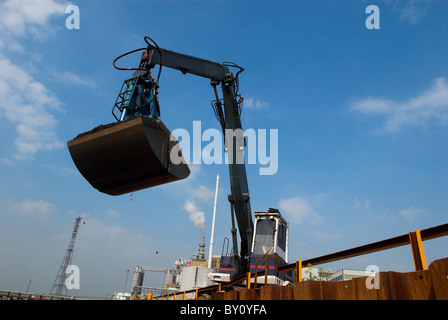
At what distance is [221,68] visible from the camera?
13938mm

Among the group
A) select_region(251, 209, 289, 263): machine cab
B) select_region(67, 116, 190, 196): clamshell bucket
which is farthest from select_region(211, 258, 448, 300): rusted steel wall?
select_region(251, 209, 289, 263): machine cab

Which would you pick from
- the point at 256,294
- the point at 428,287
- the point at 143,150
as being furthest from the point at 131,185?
the point at 428,287

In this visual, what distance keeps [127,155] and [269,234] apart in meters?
8.33

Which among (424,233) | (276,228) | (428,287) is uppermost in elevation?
(276,228)

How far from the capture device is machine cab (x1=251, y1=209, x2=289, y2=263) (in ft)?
43.3

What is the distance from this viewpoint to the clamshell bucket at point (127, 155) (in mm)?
6445

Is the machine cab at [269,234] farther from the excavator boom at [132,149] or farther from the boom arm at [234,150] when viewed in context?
the excavator boom at [132,149]

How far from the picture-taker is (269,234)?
44.1 feet

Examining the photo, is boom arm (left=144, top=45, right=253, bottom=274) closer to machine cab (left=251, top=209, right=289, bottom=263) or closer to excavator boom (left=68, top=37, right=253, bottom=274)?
machine cab (left=251, top=209, right=289, bottom=263)

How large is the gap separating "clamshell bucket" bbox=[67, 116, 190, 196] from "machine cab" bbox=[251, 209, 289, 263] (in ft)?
23.5

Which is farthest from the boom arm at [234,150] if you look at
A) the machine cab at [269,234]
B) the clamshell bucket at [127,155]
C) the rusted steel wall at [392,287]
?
the rusted steel wall at [392,287]
